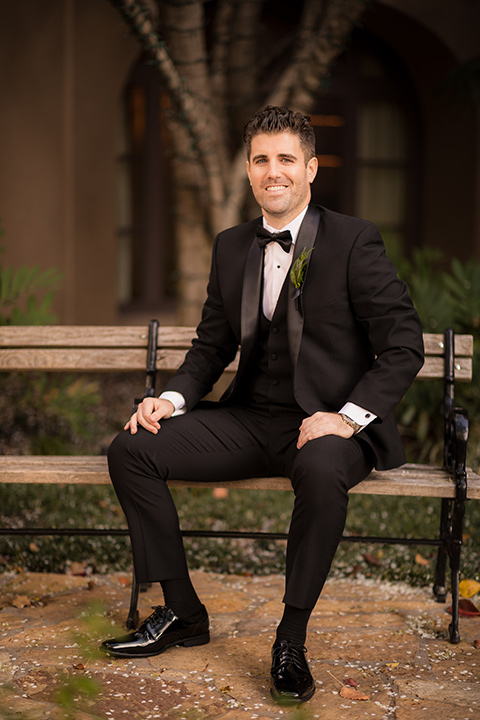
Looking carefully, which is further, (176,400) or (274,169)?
(176,400)

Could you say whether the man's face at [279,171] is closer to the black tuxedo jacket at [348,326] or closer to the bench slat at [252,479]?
the black tuxedo jacket at [348,326]

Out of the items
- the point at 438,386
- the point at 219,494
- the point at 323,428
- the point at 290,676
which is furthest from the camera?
the point at 438,386

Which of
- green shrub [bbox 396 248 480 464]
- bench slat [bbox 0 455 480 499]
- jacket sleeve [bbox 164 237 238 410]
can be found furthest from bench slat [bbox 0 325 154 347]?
green shrub [bbox 396 248 480 464]

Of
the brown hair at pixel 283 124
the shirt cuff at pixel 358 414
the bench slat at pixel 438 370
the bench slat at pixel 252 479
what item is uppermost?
the brown hair at pixel 283 124

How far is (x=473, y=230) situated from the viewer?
8.70 metres

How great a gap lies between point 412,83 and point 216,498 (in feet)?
19.5

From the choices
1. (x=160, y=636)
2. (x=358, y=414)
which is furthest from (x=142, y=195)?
(x=160, y=636)

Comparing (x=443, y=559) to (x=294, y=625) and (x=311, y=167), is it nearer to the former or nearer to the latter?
(x=294, y=625)

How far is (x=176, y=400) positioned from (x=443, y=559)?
128 cm

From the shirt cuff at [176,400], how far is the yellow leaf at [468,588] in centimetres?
140

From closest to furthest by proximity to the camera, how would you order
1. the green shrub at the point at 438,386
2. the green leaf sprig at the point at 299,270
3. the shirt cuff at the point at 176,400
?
the green leaf sprig at the point at 299,270
the shirt cuff at the point at 176,400
the green shrub at the point at 438,386

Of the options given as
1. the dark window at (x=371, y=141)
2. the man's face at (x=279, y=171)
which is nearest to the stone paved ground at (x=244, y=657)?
the man's face at (x=279, y=171)

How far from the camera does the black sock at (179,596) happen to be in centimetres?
289

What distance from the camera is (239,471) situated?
121 inches
